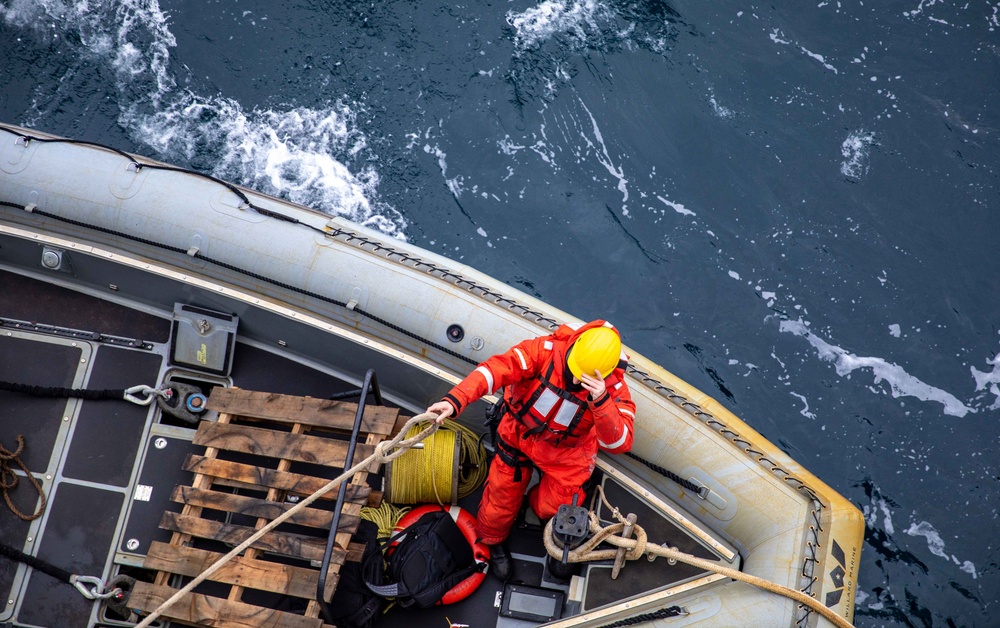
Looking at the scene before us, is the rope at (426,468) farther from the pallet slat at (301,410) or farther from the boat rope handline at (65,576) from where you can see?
the boat rope handline at (65,576)

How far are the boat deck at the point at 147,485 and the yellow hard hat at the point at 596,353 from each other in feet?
3.10

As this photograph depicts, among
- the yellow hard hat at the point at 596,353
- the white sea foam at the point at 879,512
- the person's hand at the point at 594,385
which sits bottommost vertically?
the person's hand at the point at 594,385

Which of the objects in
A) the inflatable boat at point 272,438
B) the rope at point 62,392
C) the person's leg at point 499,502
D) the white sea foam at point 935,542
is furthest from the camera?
the white sea foam at point 935,542

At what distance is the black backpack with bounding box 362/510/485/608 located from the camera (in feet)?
12.7

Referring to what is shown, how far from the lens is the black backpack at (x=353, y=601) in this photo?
3863 mm

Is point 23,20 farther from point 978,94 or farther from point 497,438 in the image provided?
point 978,94

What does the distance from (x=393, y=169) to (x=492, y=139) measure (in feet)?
2.88

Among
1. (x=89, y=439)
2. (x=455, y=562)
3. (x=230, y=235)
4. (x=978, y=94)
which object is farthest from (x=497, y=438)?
(x=978, y=94)

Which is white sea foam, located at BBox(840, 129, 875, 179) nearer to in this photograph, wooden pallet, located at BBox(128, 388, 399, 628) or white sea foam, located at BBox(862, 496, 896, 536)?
white sea foam, located at BBox(862, 496, 896, 536)

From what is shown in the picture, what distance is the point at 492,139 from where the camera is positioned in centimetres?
680

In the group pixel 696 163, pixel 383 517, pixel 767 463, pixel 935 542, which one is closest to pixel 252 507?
pixel 383 517

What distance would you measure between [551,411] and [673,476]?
932 mm

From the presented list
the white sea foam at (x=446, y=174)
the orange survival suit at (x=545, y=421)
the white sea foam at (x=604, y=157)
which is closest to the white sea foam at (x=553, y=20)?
the white sea foam at (x=604, y=157)

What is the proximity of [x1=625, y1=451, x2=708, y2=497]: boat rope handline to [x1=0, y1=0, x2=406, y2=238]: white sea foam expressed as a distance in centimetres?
303
